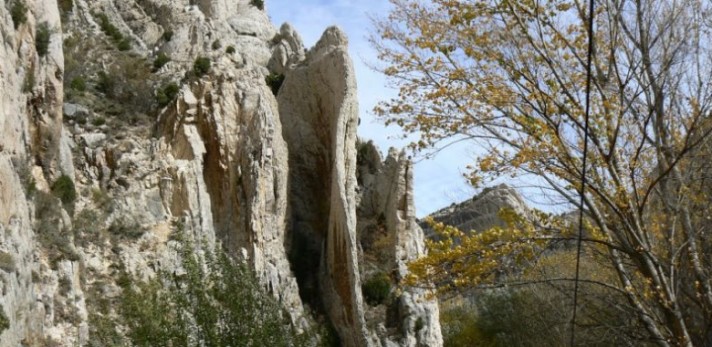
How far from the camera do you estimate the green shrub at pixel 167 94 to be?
26734 mm

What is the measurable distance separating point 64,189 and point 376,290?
1279 centimetres

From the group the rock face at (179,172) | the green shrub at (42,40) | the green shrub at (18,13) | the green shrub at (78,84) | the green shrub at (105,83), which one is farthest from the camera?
the green shrub at (105,83)

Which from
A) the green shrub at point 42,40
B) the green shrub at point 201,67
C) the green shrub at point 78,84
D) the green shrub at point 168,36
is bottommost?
the green shrub at point 42,40

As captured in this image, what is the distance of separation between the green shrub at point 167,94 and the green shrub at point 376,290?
33.0 feet

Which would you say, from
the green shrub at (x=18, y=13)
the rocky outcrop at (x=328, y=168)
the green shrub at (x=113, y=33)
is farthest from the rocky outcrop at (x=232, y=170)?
the green shrub at (x=18, y=13)

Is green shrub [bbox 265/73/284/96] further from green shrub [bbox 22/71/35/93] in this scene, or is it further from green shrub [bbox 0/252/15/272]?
green shrub [bbox 0/252/15/272]

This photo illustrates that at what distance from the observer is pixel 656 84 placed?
9.15 meters

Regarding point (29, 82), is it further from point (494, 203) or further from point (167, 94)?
point (494, 203)

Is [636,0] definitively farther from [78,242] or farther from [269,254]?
[269,254]

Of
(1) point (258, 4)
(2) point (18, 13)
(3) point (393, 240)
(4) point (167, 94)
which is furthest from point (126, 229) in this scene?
(1) point (258, 4)

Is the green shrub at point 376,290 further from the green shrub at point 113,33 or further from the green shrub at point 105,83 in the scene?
the green shrub at point 113,33

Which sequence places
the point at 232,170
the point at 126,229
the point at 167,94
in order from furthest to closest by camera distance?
the point at 167,94, the point at 232,170, the point at 126,229

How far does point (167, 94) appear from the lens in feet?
88.6

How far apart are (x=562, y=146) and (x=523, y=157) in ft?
1.49
